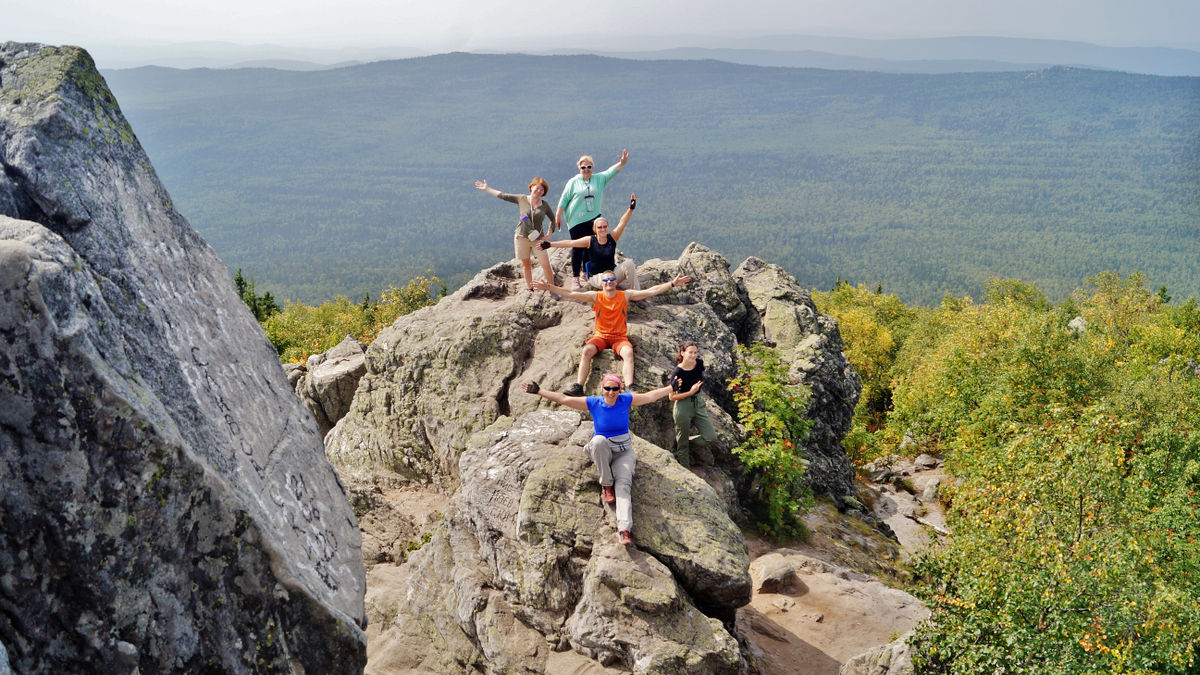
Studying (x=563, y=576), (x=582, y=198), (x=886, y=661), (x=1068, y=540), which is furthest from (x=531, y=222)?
(x=1068, y=540)

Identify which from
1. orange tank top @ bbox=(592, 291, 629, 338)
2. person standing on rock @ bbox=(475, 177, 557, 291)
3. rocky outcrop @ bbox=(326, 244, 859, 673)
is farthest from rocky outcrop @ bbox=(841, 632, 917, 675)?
person standing on rock @ bbox=(475, 177, 557, 291)

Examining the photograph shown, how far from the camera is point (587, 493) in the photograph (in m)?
13.6

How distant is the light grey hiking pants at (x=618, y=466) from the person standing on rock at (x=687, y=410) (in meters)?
3.63

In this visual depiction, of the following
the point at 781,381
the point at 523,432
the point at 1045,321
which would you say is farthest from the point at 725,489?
the point at 1045,321

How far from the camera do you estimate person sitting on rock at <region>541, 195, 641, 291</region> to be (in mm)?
19281

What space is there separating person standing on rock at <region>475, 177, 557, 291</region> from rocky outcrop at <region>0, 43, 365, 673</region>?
35.4 feet

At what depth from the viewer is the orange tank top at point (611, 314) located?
18.4 metres

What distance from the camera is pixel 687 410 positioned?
1777 cm

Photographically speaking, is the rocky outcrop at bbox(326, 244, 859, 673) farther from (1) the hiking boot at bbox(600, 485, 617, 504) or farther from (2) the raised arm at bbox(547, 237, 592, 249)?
(2) the raised arm at bbox(547, 237, 592, 249)

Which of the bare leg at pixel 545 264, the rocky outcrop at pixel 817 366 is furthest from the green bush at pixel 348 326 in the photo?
the bare leg at pixel 545 264

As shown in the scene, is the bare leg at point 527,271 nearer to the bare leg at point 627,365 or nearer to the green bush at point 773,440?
the bare leg at point 627,365

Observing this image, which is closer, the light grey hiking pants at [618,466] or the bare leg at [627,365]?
the light grey hiking pants at [618,466]

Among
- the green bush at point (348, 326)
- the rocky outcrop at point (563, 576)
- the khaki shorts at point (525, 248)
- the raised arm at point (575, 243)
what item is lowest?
the green bush at point (348, 326)

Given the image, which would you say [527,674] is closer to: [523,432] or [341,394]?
[523,432]
